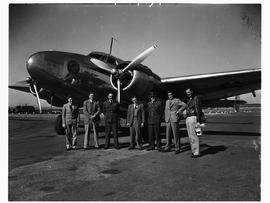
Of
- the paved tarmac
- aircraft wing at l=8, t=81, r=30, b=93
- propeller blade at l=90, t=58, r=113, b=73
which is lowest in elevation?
the paved tarmac

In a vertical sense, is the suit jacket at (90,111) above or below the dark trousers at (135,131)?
above

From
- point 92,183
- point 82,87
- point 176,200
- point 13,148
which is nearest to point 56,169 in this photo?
point 92,183

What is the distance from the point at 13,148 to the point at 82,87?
10.5 feet

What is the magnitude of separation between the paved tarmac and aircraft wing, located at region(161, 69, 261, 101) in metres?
3.35

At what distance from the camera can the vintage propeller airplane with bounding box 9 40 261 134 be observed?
8359mm

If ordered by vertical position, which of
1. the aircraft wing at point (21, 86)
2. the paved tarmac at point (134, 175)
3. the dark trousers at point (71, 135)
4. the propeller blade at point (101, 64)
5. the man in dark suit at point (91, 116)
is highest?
the propeller blade at point (101, 64)

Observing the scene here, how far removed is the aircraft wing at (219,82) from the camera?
9.00 metres

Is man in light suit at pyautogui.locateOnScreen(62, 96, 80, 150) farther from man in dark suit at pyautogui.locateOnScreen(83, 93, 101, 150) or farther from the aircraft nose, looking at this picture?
the aircraft nose

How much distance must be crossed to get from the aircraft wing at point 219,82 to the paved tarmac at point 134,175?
335 cm

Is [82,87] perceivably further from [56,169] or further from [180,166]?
[180,166]

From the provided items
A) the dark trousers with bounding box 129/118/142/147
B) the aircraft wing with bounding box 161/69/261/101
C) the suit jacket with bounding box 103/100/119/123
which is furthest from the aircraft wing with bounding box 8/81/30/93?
the dark trousers with bounding box 129/118/142/147

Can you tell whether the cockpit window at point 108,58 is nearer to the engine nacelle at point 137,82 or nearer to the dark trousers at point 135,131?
the engine nacelle at point 137,82

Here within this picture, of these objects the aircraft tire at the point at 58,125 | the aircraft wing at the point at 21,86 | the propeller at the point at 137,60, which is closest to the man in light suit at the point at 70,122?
the propeller at the point at 137,60

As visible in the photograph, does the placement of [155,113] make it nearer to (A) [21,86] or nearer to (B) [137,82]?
(B) [137,82]
